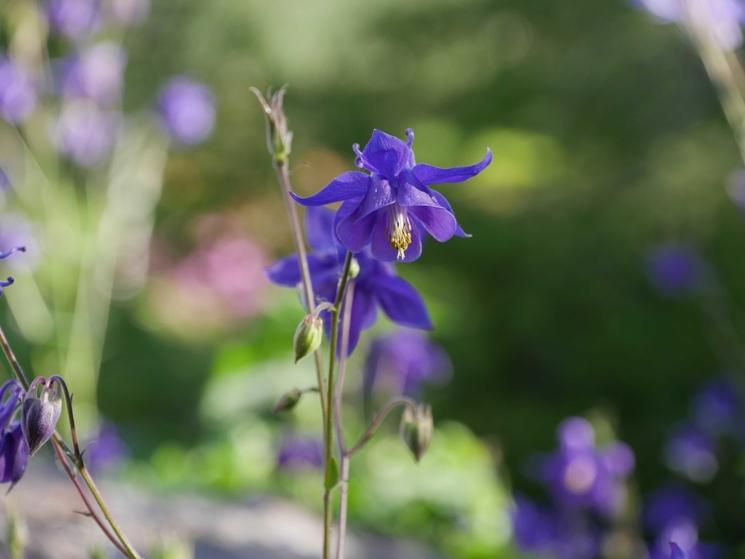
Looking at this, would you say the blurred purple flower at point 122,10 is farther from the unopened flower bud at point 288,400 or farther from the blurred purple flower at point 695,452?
the unopened flower bud at point 288,400

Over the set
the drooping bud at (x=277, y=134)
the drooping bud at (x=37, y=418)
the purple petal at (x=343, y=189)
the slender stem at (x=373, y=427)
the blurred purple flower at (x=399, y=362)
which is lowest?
the blurred purple flower at (x=399, y=362)

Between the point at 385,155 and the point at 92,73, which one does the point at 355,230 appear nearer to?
the point at 385,155

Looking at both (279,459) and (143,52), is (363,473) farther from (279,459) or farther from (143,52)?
(143,52)

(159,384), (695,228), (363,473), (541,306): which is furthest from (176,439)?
(695,228)

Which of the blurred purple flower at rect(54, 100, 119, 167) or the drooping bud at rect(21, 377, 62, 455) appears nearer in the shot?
the drooping bud at rect(21, 377, 62, 455)

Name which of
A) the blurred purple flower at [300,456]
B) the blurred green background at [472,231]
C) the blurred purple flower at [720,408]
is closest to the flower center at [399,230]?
the blurred green background at [472,231]

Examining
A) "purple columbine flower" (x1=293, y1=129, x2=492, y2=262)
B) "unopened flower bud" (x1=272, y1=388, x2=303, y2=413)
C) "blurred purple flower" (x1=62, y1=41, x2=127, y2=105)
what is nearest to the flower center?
"purple columbine flower" (x1=293, y1=129, x2=492, y2=262)

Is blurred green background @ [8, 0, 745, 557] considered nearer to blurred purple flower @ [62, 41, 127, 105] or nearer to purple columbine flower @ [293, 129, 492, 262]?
blurred purple flower @ [62, 41, 127, 105]
